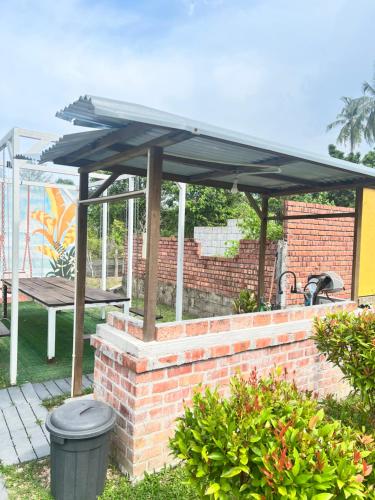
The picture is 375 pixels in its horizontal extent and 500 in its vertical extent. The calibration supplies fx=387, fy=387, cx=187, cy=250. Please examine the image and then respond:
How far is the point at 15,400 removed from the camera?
3.89m

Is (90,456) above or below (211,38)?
below

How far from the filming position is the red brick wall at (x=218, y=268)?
699 centimetres

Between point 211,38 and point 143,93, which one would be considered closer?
point 211,38

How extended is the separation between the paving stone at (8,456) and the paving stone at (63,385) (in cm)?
109

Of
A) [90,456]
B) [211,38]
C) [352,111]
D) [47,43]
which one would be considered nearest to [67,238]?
[47,43]

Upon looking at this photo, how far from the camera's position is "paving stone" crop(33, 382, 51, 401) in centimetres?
401

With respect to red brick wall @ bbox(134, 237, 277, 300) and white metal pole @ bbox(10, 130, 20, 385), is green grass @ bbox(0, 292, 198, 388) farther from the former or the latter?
red brick wall @ bbox(134, 237, 277, 300)

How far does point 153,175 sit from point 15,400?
9.06ft

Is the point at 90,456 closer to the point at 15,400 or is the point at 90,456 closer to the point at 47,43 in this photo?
the point at 15,400

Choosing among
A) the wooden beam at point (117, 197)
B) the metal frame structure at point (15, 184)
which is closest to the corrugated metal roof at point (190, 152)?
the wooden beam at point (117, 197)

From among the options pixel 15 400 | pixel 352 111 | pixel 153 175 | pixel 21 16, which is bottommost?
pixel 15 400

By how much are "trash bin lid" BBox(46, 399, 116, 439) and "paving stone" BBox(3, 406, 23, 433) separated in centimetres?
116

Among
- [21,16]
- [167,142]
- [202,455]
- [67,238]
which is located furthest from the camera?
[67,238]

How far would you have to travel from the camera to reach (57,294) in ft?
19.3
